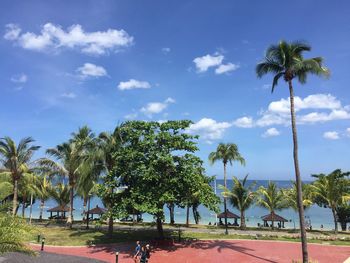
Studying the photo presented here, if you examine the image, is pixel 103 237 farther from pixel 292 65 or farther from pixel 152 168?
pixel 292 65

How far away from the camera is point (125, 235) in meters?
32.9

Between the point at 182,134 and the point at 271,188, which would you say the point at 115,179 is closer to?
the point at 182,134

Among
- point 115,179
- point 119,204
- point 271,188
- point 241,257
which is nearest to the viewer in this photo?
point 241,257

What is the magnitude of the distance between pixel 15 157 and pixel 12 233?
22.2 metres

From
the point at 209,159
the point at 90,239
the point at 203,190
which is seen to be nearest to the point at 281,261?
the point at 203,190

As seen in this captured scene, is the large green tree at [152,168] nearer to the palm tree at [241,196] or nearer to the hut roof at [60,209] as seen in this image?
the palm tree at [241,196]

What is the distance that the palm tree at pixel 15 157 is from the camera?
108ft

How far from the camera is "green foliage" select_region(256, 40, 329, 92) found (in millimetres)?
22828

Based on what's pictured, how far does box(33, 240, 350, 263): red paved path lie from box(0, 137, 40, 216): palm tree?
396 inches

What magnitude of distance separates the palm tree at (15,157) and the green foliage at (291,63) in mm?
23778

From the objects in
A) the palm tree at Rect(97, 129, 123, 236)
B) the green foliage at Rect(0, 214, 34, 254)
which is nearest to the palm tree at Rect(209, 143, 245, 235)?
the palm tree at Rect(97, 129, 123, 236)

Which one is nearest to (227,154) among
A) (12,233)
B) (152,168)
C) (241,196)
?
(241,196)

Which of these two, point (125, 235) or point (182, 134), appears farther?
point (125, 235)

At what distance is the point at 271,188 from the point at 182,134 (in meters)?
19.2
